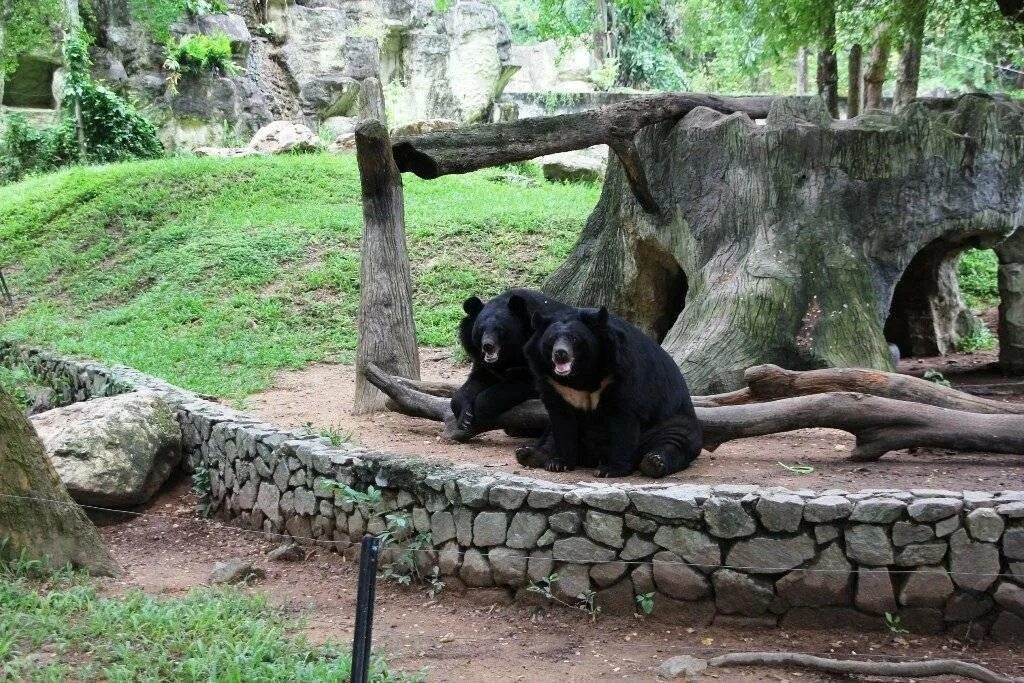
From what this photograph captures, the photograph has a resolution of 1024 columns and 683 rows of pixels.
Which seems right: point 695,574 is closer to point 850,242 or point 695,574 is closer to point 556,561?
point 556,561

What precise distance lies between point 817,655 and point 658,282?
220 inches

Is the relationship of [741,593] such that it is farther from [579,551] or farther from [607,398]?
[607,398]

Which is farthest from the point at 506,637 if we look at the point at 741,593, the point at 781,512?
the point at 781,512

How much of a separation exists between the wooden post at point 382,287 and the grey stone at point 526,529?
286cm

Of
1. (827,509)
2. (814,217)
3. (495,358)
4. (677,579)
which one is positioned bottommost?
(677,579)

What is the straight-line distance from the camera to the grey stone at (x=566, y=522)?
519 cm

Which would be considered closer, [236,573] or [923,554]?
[923,554]

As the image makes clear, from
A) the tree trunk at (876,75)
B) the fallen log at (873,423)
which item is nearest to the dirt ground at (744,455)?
the fallen log at (873,423)

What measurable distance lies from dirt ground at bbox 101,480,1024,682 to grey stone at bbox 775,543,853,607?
0.16 metres

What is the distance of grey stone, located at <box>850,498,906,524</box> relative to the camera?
477 centimetres

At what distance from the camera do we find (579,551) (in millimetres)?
5180

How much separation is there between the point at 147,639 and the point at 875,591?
131 inches

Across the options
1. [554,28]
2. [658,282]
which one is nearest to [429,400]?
[658,282]

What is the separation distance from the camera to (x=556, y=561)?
525 cm
